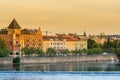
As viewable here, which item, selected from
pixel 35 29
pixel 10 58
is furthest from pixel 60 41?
pixel 10 58

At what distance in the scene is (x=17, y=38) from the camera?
88188 mm

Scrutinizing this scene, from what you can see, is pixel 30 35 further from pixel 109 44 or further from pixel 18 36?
pixel 109 44

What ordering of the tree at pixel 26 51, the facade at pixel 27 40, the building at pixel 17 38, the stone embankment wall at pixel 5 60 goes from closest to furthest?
the stone embankment wall at pixel 5 60 < the tree at pixel 26 51 < the building at pixel 17 38 < the facade at pixel 27 40

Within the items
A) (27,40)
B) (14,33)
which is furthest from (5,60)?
(27,40)

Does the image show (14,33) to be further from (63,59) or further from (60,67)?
(60,67)

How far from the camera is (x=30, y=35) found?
92.4 metres

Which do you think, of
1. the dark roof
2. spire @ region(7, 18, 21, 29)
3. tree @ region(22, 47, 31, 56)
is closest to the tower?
spire @ region(7, 18, 21, 29)

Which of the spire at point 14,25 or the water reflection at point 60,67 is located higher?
the spire at point 14,25

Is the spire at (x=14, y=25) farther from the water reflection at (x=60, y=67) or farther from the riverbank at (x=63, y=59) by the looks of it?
the water reflection at (x=60, y=67)

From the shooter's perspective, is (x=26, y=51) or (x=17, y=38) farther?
(x=17, y=38)

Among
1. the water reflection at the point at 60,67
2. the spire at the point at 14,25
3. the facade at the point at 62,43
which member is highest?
the spire at the point at 14,25

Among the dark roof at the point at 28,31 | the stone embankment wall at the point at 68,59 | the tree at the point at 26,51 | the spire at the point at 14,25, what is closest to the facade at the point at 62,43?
the dark roof at the point at 28,31

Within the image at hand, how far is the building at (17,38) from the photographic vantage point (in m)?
85.6

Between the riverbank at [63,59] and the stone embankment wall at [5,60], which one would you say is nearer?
the stone embankment wall at [5,60]
